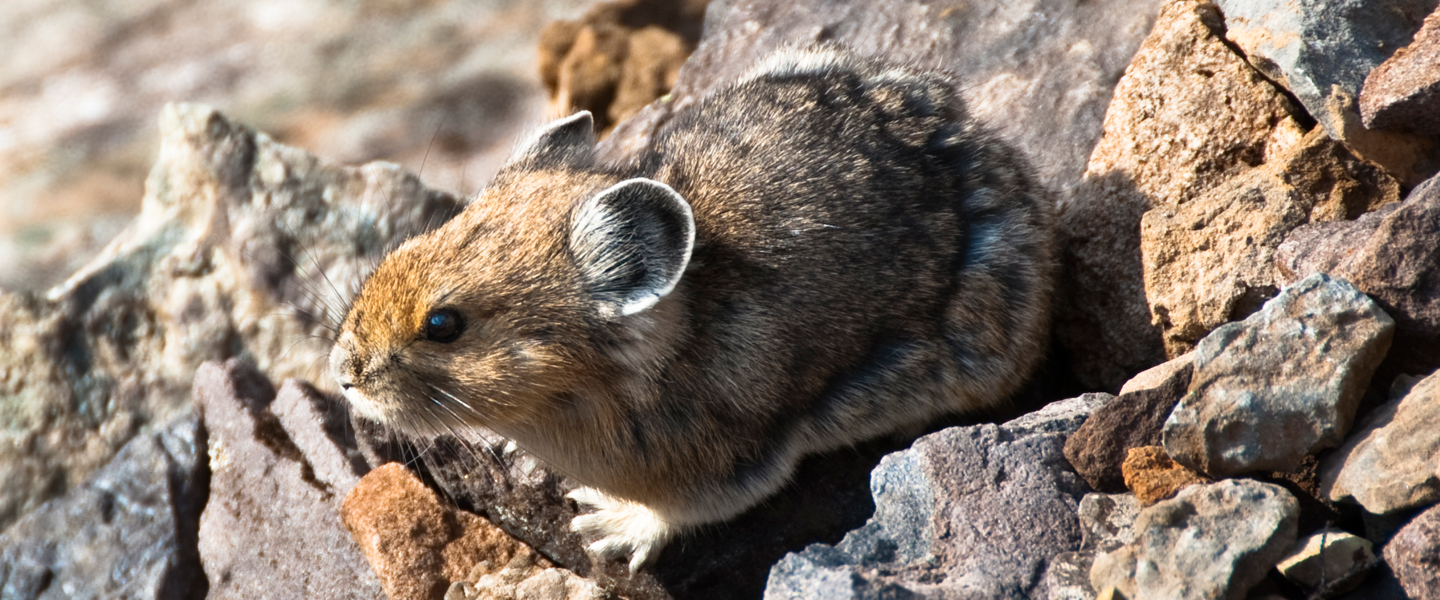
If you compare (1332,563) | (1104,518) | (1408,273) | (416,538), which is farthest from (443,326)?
(1408,273)

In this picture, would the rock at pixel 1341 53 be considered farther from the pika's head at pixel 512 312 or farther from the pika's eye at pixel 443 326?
the pika's eye at pixel 443 326

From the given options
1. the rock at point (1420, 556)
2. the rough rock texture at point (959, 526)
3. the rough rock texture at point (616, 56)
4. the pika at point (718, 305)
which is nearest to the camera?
the rock at point (1420, 556)

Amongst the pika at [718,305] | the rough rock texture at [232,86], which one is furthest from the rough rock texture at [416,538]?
the rough rock texture at [232,86]

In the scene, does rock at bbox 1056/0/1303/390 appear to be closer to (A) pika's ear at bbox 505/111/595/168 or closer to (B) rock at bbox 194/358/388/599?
(A) pika's ear at bbox 505/111/595/168

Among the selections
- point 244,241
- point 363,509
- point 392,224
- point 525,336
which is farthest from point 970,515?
point 244,241

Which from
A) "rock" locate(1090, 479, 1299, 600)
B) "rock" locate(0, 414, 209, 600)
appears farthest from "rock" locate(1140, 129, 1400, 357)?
"rock" locate(0, 414, 209, 600)

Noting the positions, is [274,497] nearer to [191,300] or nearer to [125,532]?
[125,532]
